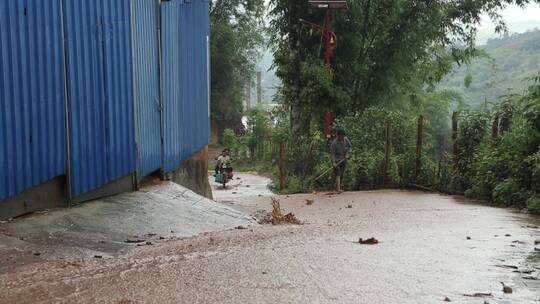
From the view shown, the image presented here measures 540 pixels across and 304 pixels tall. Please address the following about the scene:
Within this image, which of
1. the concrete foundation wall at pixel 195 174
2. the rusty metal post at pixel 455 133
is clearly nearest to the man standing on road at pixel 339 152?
the rusty metal post at pixel 455 133

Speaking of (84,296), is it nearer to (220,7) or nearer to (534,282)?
(534,282)

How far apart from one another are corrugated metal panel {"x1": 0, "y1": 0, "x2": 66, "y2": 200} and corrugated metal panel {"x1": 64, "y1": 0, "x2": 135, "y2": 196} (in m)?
0.34

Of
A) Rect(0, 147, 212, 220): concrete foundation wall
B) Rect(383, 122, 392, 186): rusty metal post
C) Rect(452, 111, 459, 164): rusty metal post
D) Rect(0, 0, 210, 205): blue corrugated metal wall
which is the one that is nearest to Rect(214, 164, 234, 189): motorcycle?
Rect(383, 122, 392, 186): rusty metal post

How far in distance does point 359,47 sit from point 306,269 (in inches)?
738

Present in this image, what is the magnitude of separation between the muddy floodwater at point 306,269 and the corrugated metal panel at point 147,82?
239 cm

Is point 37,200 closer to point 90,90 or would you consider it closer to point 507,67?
point 90,90

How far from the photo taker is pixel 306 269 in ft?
19.8

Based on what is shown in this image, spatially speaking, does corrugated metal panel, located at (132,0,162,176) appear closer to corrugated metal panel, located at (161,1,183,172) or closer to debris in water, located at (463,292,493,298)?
corrugated metal panel, located at (161,1,183,172)

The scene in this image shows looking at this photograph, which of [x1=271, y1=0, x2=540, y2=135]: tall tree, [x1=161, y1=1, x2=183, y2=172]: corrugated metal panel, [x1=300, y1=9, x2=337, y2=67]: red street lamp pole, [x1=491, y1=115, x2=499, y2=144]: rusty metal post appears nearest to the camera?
[x1=161, y1=1, x2=183, y2=172]: corrugated metal panel

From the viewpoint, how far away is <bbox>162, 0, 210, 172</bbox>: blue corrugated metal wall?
39.4ft

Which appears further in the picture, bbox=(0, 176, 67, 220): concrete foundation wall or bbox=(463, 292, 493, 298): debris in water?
bbox=(0, 176, 67, 220): concrete foundation wall

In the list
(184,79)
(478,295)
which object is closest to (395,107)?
(184,79)

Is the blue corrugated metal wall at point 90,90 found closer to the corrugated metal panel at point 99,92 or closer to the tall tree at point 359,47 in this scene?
the corrugated metal panel at point 99,92

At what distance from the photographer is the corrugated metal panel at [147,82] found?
10375mm
